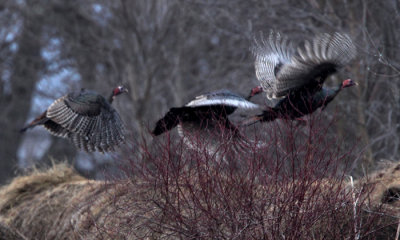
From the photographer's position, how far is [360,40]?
904cm

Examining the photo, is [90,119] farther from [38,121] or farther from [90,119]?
[38,121]

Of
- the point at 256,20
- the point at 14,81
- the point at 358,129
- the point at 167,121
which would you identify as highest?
the point at 14,81

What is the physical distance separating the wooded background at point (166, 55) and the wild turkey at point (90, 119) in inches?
21.0

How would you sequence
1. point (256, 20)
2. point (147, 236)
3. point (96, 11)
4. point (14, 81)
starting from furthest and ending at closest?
point (14, 81) < point (96, 11) < point (256, 20) < point (147, 236)

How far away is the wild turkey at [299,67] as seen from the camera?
5.86 metres

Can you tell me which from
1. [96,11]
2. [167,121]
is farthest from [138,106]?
[167,121]

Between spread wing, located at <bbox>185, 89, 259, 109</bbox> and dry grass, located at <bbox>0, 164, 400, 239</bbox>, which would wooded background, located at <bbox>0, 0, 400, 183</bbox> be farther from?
spread wing, located at <bbox>185, 89, 259, 109</bbox>

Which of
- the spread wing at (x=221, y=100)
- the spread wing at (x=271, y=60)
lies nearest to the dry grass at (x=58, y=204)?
the spread wing at (x=221, y=100)

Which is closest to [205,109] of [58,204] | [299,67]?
[299,67]

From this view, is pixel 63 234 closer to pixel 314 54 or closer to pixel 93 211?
pixel 93 211

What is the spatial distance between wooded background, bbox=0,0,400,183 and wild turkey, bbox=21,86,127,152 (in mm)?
535

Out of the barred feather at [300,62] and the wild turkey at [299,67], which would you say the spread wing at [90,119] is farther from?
the barred feather at [300,62]

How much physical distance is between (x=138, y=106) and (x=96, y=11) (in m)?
3.25

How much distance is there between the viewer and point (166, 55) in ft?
46.1
